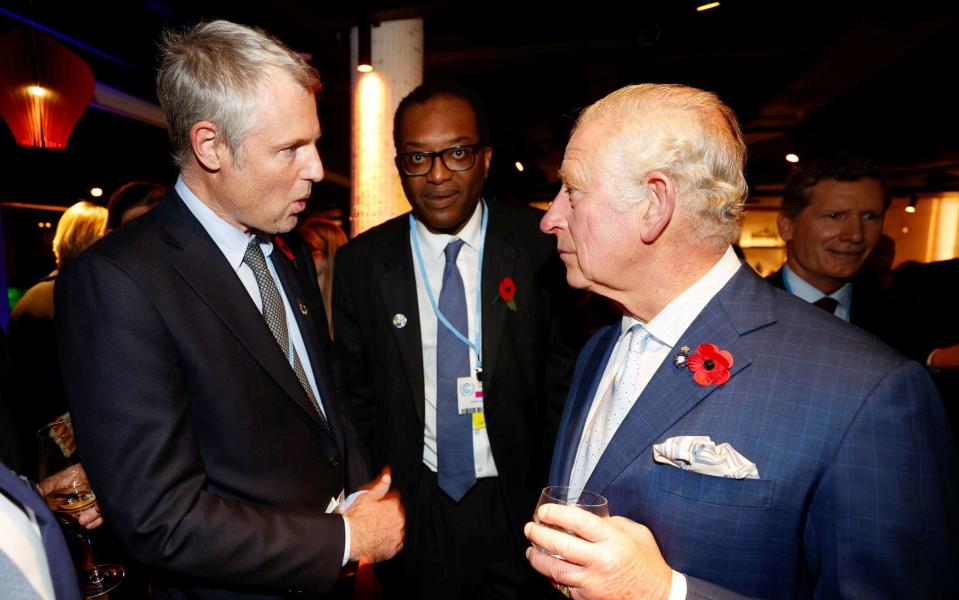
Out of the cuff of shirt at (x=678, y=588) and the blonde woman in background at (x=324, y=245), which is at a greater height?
the blonde woman in background at (x=324, y=245)

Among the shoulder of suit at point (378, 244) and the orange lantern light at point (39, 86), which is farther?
the orange lantern light at point (39, 86)

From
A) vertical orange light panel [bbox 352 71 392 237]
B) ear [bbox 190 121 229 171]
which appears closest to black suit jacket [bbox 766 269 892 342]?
ear [bbox 190 121 229 171]

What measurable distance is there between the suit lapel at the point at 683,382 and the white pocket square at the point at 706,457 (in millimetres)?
64

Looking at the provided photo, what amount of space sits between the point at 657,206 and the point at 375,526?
112 centimetres

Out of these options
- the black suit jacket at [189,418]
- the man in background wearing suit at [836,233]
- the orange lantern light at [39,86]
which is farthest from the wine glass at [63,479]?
the orange lantern light at [39,86]

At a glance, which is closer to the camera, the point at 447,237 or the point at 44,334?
the point at 447,237

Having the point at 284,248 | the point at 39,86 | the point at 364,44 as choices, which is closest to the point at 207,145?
the point at 284,248

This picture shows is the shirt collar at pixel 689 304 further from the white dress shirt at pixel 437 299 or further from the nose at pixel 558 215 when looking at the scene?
the white dress shirt at pixel 437 299

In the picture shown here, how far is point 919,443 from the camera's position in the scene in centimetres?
96

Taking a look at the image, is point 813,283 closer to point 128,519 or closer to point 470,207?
point 470,207

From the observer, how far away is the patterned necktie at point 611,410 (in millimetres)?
1344

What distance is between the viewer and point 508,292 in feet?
7.60

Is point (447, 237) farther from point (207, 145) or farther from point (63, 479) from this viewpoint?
point (63, 479)

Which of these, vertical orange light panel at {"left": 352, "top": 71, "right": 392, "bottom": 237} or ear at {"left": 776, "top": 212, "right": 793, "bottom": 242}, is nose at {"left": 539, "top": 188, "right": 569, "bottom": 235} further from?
vertical orange light panel at {"left": 352, "top": 71, "right": 392, "bottom": 237}
